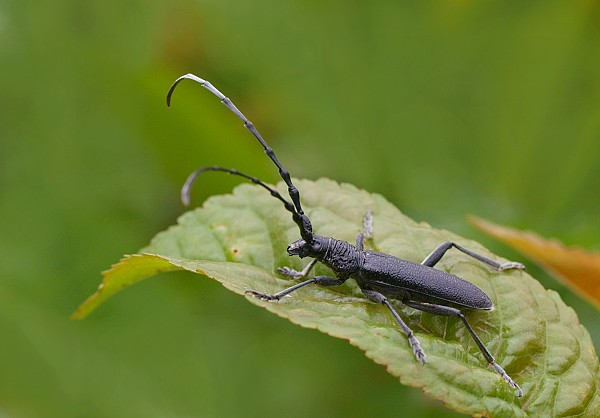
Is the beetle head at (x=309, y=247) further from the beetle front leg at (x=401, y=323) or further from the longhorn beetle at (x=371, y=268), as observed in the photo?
the beetle front leg at (x=401, y=323)

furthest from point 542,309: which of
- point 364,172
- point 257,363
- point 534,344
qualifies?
point 364,172

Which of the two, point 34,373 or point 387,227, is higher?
point 387,227

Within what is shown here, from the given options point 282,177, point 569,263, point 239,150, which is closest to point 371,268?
point 282,177

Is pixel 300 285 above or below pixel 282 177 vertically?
below

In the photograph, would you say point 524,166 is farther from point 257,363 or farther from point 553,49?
point 257,363

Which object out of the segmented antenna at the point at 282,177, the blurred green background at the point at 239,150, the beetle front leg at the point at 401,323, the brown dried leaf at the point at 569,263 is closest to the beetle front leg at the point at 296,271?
the segmented antenna at the point at 282,177

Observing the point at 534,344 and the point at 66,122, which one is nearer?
the point at 534,344

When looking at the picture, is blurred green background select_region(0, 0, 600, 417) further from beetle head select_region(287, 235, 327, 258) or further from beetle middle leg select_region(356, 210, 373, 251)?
beetle head select_region(287, 235, 327, 258)

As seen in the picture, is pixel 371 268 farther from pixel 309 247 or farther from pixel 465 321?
pixel 465 321
